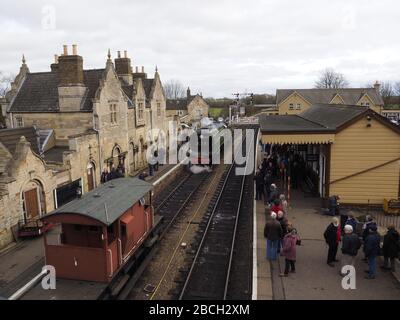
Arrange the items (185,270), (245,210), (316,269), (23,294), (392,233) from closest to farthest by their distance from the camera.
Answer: (23,294) → (392,233) → (316,269) → (185,270) → (245,210)

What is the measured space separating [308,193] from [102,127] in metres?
12.4

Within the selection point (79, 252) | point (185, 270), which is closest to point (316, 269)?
point (185, 270)

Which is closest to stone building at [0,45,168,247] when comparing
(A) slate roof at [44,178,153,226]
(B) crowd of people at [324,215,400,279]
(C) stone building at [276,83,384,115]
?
(A) slate roof at [44,178,153,226]

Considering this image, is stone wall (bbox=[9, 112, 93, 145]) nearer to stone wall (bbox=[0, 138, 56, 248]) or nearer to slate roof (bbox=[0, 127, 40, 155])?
slate roof (bbox=[0, 127, 40, 155])

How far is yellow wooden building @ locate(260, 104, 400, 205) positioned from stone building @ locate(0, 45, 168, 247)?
9796 mm

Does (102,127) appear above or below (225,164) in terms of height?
above

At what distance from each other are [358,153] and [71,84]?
16011mm

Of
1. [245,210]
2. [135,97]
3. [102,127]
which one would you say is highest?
[135,97]

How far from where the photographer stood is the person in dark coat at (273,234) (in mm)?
10883

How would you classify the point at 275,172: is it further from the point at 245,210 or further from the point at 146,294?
the point at 146,294

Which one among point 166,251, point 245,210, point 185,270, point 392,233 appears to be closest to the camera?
point 392,233

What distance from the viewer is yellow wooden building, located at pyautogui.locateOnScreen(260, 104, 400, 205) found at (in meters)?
15.7

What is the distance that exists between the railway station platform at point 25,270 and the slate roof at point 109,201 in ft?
5.86

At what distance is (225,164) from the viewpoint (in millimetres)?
31875
